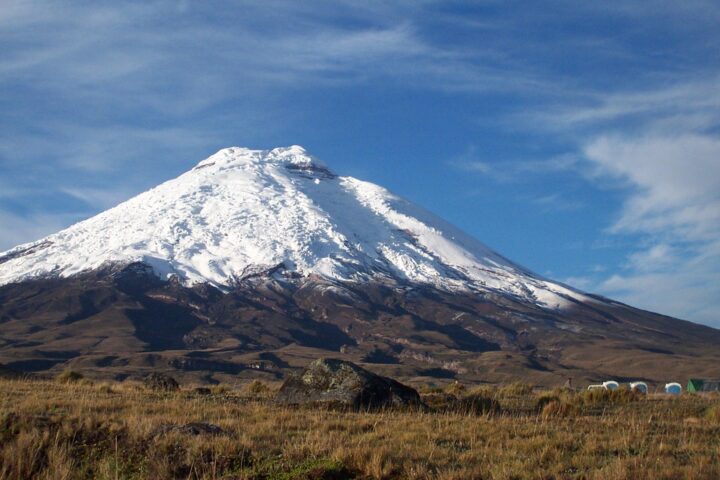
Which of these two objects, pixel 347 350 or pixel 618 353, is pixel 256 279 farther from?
pixel 618 353

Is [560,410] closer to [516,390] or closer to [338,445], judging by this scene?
[338,445]

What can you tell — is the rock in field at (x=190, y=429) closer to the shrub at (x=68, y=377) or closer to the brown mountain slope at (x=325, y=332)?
the shrub at (x=68, y=377)

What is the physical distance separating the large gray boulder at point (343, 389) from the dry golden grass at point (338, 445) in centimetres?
109

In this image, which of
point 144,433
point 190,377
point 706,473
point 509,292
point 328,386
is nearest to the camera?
point 706,473

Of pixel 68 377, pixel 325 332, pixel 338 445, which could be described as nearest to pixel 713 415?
pixel 338 445

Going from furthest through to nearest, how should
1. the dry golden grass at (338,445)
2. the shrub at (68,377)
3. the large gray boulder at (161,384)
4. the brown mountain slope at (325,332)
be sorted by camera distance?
the brown mountain slope at (325,332) → the shrub at (68,377) → the large gray boulder at (161,384) → the dry golden grass at (338,445)

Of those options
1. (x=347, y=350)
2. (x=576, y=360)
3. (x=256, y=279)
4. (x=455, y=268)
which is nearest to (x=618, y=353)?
(x=576, y=360)

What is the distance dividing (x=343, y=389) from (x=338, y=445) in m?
5.10

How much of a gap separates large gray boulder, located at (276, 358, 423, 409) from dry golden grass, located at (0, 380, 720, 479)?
1087 mm

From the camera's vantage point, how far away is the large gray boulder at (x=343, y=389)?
1348cm

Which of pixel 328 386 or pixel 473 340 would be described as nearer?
pixel 328 386

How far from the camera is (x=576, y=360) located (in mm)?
121688

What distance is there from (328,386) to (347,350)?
114 metres

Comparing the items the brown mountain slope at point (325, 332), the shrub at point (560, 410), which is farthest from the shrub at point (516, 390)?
the brown mountain slope at point (325, 332)
